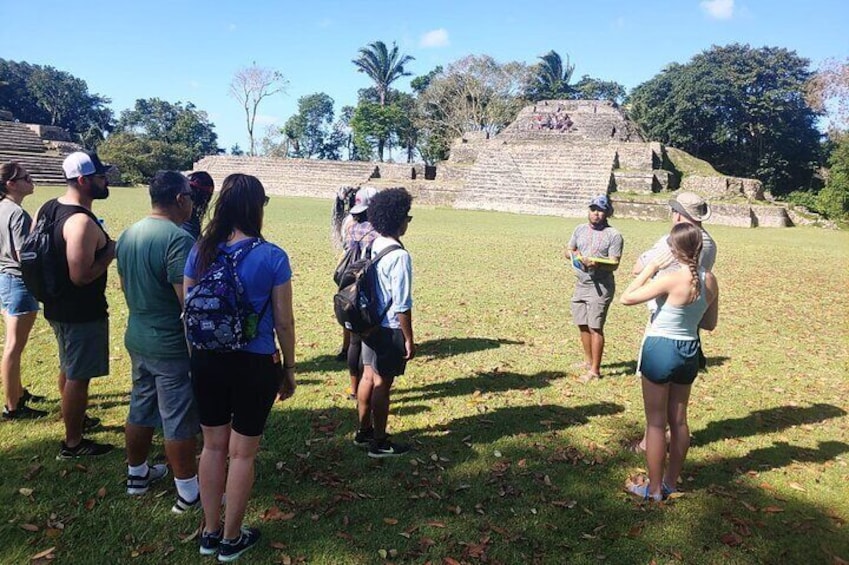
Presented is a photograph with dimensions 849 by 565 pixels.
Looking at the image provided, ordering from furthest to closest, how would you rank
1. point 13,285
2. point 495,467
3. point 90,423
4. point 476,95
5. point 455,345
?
point 476,95 → point 455,345 → point 90,423 → point 13,285 → point 495,467

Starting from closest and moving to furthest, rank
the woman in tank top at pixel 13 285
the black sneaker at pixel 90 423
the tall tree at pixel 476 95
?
the woman in tank top at pixel 13 285 < the black sneaker at pixel 90 423 < the tall tree at pixel 476 95

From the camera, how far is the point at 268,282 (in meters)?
2.46

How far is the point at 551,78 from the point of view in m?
66.2

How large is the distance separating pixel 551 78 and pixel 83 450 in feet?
231

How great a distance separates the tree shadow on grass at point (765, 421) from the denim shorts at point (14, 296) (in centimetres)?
516

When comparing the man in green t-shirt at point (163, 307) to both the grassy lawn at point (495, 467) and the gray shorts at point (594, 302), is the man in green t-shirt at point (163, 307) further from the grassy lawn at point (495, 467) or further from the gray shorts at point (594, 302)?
the gray shorts at point (594, 302)

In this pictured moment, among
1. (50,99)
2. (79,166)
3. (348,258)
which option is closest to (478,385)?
(348,258)

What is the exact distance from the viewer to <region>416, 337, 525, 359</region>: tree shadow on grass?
6.12 meters

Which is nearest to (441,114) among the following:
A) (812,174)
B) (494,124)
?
(494,124)

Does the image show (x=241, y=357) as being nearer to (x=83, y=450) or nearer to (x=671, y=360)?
(x=83, y=450)

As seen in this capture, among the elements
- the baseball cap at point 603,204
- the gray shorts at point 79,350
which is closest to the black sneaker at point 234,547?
the gray shorts at point 79,350

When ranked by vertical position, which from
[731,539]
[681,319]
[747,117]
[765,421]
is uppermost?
[747,117]

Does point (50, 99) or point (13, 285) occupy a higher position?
point (50, 99)

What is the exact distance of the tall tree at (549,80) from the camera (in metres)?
62.5
